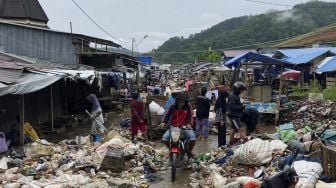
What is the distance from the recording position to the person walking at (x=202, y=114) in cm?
1328

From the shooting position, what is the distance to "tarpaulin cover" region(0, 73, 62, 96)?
35.4 feet

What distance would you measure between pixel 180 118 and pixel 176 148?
0.75 metres

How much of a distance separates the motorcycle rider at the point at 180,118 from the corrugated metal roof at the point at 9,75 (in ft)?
14.8

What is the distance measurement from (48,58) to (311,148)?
58.5 ft

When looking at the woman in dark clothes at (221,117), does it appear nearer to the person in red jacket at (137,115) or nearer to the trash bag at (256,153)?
the person in red jacket at (137,115)

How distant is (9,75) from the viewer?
1187 cm

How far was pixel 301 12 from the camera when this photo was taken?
79.2m

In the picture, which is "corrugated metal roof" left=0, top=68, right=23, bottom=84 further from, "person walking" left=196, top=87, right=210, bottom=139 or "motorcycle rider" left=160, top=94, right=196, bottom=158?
"person walking" left=196, top=87, right=210, bottom=139

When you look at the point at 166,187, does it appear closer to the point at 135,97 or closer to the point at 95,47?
the point at 135,97

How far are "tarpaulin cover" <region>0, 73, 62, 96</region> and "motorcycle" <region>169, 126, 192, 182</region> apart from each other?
14.0ft

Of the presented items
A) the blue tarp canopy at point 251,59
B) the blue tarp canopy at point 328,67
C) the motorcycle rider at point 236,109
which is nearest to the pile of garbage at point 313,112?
the blue tarp canopy at point 251,59

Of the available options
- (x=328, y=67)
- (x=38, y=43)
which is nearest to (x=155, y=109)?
(x=38, y=43)

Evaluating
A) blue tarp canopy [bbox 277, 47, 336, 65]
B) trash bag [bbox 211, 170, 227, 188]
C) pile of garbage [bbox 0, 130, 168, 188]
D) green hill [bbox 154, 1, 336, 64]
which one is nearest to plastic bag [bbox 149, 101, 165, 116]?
pile of garbage [bbox 0, 130, 168, 188]

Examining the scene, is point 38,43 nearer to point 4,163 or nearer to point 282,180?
point 4,163
